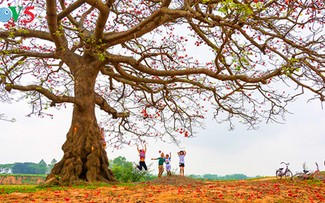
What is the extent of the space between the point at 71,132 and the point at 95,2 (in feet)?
18.2

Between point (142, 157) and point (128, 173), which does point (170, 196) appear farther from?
point (128, 173)

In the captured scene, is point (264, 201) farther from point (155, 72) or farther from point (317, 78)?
point (155, 72)

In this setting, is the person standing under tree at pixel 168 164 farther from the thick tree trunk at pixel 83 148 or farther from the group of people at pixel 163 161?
the thick tree trunk at pixel 83 148

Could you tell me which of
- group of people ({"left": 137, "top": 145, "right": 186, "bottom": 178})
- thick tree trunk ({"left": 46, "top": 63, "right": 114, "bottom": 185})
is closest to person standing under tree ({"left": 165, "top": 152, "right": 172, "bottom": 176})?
group of people ({"left": 137, "top": 145, "right": 186, "bottom": 178})

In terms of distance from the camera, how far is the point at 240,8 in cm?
935

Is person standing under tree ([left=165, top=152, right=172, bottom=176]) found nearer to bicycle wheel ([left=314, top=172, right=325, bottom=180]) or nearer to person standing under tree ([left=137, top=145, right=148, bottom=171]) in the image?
person standing under tree ([left=137, top=145, right=148, bottom=171])

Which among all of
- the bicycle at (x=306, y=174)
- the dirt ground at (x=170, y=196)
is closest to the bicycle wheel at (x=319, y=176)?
the bicycle at (x=306, y=174)

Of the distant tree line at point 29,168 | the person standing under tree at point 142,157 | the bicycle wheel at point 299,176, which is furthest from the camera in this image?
the distant tree line at point 29,168

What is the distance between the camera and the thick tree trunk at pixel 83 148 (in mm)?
14781

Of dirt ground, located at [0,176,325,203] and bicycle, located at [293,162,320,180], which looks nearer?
dirt ground, located at [0,176,325,203]

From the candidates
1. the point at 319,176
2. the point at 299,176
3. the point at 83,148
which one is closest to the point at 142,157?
the point at 83,148

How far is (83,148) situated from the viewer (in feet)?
50.5

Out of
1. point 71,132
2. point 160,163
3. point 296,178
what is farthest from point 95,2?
point 296,178

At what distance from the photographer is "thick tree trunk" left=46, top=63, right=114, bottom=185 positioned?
1478cm
